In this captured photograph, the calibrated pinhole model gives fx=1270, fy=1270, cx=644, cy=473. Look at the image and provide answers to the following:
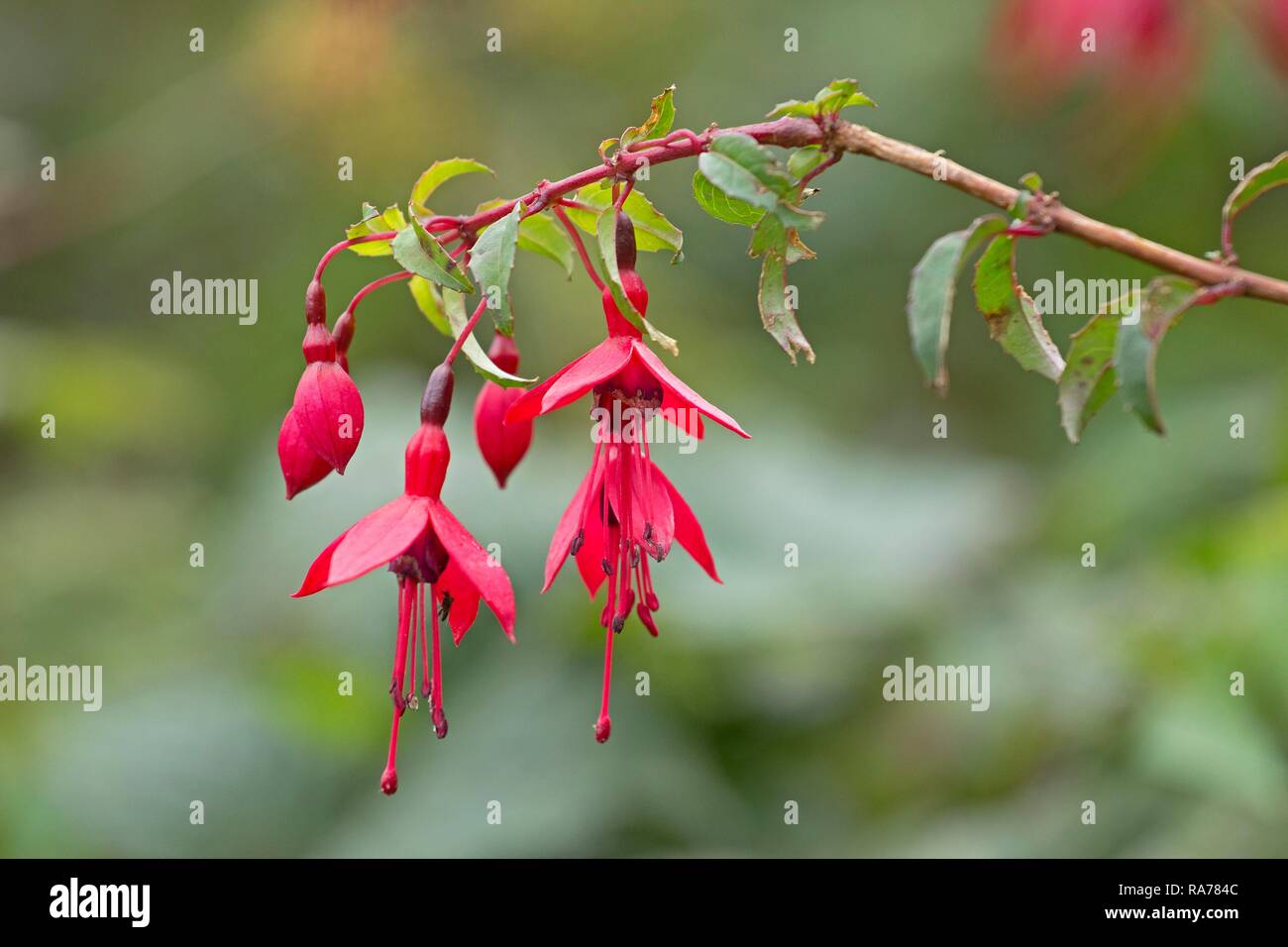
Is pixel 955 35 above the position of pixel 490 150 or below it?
above

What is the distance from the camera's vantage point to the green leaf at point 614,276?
97 cm

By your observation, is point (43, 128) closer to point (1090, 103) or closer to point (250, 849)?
point (250, 849)

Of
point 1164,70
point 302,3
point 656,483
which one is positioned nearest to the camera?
point 656,483

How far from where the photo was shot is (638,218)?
1102 millimetres

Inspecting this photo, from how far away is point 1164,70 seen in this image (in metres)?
2.21

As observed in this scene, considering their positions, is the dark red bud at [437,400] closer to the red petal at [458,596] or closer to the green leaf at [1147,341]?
the red petal at [458,596]

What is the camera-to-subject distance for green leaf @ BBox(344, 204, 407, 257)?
3.38 feet

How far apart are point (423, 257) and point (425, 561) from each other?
0.23 meters

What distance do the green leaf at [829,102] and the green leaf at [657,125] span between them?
0.09 metres

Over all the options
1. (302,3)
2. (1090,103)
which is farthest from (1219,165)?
(302,3)

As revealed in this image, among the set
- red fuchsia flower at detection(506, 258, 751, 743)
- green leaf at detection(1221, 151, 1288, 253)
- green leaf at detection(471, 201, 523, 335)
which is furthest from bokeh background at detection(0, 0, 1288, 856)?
green leaf at detection(471, 201, 523, 335)

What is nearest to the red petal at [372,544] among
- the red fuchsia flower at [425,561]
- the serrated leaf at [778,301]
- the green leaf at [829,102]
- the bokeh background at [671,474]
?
the red fuchsia flower at [425,561]
